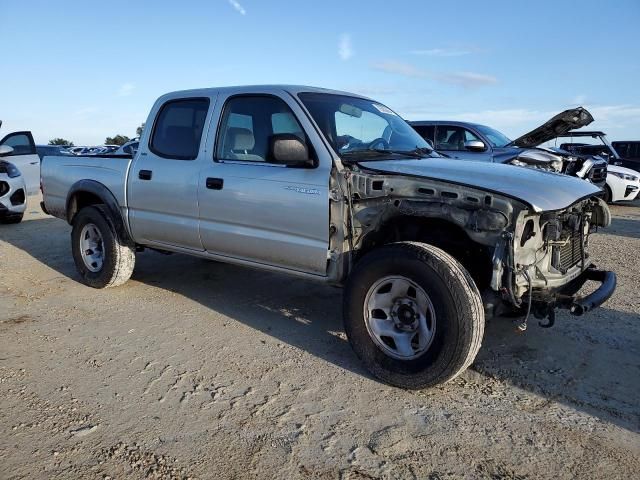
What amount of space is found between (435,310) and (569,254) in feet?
4.06

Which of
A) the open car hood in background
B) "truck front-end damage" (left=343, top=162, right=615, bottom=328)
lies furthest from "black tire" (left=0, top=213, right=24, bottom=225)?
the open car hood in background

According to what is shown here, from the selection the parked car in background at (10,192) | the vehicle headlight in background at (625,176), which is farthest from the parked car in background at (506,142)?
the parked car in background at (10,192)

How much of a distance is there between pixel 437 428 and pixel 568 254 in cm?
166

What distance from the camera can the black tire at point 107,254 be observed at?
209 inches

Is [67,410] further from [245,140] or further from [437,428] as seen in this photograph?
[245,140]

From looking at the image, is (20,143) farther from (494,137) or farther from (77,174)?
(494,137)

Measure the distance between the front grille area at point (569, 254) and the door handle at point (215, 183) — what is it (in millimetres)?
2529

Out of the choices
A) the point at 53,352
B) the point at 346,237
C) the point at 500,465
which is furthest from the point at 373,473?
the point at 53,352

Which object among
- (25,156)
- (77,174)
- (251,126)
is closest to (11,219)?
(25,156)

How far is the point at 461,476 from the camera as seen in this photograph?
98.3 inches

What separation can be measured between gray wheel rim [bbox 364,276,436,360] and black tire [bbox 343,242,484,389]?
4cm

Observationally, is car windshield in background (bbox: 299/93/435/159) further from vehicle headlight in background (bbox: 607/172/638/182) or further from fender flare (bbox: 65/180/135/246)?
vehicle headlight in background (bbox: 607/172/638/182)

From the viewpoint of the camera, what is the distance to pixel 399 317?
3453 mm

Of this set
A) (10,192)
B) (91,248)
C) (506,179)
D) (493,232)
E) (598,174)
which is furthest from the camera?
(598,174)
